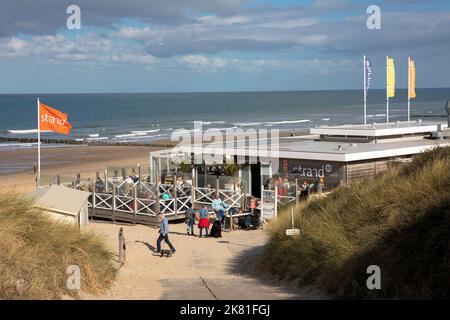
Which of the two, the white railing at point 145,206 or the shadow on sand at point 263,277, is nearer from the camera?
the shadow on sand at point 263,277

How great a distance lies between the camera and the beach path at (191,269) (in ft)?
41.8

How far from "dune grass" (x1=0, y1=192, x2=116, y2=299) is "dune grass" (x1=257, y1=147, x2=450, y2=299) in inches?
154

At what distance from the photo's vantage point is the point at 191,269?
16406 mm

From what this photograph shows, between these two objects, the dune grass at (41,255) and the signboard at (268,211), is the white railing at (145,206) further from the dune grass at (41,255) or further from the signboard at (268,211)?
the dune grass at (41,255)

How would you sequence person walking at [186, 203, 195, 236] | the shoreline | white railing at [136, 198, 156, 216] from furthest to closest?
the shoreline < white railing at [136, 198, 156, 216] < person walking at [186, 203, 195, 236]

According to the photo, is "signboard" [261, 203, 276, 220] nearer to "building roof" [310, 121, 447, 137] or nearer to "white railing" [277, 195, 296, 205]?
"white railing" [277, 195, 296, 205]

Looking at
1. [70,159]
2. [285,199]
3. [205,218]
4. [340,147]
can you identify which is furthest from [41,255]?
[70,159]

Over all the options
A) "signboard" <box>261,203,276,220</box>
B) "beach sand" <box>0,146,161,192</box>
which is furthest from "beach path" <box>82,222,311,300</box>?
"beach sand" <box>0,146,161,192</box>

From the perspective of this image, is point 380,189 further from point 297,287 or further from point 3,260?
point 3,260

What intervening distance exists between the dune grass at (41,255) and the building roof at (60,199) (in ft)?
5.98

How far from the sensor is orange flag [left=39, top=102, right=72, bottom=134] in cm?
2421

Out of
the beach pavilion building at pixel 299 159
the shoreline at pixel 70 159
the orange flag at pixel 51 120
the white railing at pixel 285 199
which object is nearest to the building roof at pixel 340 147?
the beach pavilion building at pixel 299 159

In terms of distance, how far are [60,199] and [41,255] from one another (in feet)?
17.0
